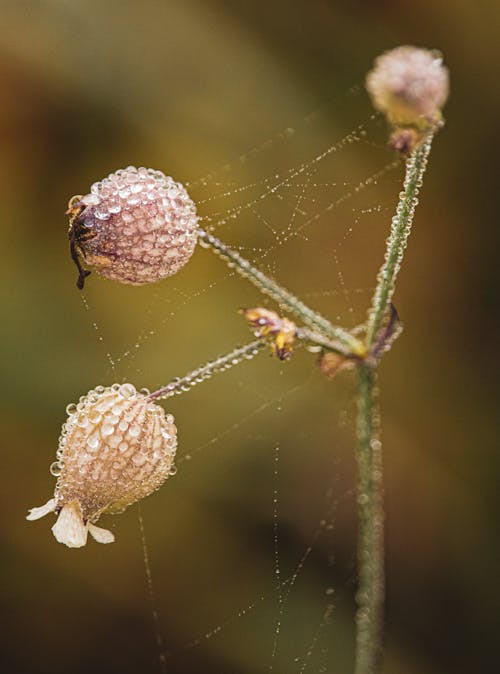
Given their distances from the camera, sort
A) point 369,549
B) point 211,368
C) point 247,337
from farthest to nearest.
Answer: point 247,337 → point 211,368 → point 369,549

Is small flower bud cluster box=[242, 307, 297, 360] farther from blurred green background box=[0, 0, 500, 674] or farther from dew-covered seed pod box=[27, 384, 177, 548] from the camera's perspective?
blurred green background box=[0, 0, 500, 674]

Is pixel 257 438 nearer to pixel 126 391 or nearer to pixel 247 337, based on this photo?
pixel 247 337

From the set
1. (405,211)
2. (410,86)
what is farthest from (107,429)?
(410,86)

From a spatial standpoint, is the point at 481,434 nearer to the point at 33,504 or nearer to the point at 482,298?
the point at 482,298

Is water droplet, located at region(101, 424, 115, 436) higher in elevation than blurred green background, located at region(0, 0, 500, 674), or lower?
lower

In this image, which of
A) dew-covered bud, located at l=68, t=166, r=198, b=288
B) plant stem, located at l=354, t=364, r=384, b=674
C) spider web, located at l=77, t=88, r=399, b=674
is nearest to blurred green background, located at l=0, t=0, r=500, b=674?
spider web, located at l=77, t=88, r=399, b=674
